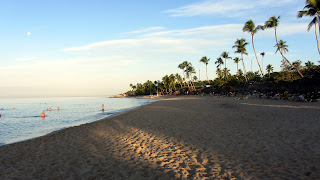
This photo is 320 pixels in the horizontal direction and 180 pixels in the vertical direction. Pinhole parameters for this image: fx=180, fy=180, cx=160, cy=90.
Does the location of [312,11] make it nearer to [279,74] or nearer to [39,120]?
[279,74]

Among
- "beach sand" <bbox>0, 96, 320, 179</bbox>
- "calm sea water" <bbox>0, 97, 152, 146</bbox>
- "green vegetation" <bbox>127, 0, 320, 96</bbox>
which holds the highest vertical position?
"green vegetation" <bbox>127, 0, 320, 96</bbox>

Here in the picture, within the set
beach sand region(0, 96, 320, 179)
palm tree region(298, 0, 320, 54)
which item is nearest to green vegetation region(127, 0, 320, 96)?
palm tree region(298, 0, 320, 54)

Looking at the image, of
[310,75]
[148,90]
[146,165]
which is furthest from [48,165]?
[148,90]

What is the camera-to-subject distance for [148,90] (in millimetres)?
140000

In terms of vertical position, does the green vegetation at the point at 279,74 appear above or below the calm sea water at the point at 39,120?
above

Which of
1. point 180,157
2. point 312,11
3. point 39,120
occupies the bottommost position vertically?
point 39,120

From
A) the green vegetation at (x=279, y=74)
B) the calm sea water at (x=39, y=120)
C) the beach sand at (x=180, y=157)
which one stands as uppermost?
the green vegetation at (x=279, y=74)

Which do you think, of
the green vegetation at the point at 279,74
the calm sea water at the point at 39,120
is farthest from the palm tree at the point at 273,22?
the calm sea water at the point at 39,120

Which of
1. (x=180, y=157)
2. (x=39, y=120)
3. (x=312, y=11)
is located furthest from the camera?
(x=312, y=11)

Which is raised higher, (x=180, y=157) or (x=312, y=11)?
(x=312, y=11)

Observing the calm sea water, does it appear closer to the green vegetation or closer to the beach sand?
the beach sand

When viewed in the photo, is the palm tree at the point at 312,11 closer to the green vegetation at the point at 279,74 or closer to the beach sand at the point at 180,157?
the green vegetation at the point at 279,74

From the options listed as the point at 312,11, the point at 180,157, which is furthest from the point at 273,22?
the point at 180,157

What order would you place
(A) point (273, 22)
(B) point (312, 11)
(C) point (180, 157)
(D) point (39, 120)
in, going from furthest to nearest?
(A) point (273, 22) → (B) point (312, 11) → (D) point (39, 120) → (C) point (180, 157)
